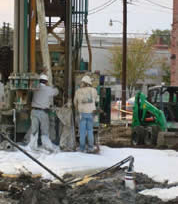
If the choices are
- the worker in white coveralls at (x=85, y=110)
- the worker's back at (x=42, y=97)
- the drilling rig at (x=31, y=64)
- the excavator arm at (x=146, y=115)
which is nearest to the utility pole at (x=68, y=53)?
the drilling rig at (x=31, y=64)

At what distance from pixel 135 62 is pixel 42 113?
33836 millimetres

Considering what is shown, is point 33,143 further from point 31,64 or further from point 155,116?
point 155,116

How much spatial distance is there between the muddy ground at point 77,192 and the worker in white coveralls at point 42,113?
2.23 meters

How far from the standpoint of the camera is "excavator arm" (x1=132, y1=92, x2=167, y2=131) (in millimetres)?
13298

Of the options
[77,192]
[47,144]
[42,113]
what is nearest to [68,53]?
[42,113]

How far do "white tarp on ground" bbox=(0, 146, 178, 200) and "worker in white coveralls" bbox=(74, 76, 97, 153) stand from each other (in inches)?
16.0

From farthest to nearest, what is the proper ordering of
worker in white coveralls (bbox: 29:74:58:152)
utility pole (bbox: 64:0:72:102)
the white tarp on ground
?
utility pole (bbox: 64:0:72:102), worker in white coveralls (bbox: 29:74:58:152), the white tarp on ground

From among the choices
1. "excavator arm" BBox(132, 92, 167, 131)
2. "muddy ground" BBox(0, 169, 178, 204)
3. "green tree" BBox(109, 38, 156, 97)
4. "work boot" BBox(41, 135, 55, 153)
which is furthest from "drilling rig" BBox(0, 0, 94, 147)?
"green tree" BBox(109, 38, 156, 97)

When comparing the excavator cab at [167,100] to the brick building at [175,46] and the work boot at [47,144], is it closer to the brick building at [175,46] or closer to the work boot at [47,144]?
the work boot at [47,144]

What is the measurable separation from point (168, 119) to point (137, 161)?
203 inches

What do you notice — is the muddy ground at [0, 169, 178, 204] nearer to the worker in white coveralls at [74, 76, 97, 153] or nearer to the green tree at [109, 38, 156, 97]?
the worker in white coveralls at [74, 76, 97, 153]

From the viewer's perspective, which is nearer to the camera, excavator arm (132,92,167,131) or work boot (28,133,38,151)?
work boot (28,133,38,151)

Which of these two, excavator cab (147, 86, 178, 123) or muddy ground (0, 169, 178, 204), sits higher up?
excavator cab (147, 86, 178, 123)

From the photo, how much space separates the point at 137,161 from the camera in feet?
30.2
